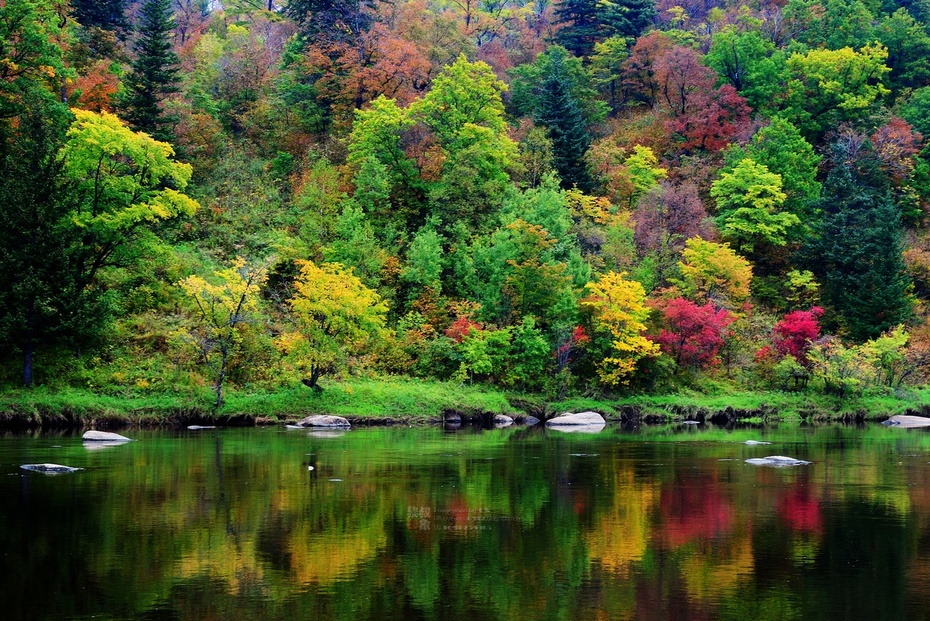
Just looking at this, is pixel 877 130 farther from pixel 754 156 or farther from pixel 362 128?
pixel 362 128

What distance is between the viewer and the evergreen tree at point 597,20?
81.6 m

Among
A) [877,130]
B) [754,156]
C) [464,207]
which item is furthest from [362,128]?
[877,130]

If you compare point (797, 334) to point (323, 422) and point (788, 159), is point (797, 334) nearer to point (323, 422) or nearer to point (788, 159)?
point (788, 159)

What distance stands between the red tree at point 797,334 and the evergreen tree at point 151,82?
123 ft

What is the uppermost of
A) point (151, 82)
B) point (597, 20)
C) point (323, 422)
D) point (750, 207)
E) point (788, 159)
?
point (597, 20)

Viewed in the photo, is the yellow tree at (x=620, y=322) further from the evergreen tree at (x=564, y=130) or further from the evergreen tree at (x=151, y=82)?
the evergreen tree at (x=151, y=82)

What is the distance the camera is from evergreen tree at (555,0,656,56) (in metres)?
81.6

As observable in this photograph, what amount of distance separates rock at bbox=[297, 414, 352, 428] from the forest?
6.46 ft

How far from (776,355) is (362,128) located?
2932 centimetres

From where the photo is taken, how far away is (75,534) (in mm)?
15828

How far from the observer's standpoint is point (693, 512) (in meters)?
19.2

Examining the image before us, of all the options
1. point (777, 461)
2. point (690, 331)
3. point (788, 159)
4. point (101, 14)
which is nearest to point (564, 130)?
point (788, 159)

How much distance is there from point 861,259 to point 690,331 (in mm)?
15274

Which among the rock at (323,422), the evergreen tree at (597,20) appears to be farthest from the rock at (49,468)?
the evergreen tree at (597,20)
